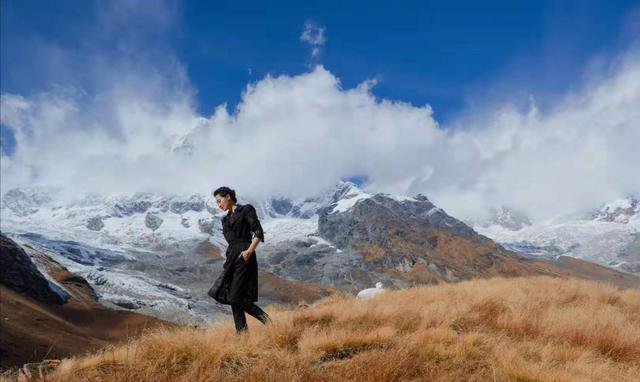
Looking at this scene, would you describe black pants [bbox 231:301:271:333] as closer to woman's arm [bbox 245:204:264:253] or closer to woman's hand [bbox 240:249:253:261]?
woman's hand [bbox 240:249:253:261]

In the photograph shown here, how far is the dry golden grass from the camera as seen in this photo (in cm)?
524

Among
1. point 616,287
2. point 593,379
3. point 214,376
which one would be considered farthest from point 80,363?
point 616,287

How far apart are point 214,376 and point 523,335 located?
5085 millimetres

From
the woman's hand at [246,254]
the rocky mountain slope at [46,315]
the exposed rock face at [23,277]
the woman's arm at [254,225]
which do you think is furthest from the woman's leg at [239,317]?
the exposed rock face at [23,277]

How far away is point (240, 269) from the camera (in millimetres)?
7574

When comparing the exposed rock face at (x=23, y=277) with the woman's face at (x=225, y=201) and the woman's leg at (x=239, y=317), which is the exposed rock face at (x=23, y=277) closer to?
the woman's face at (x=225, y=201)

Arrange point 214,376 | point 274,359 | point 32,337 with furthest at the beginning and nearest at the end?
point 32,337
point 274,359
point 214,376

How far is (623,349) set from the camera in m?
7.21

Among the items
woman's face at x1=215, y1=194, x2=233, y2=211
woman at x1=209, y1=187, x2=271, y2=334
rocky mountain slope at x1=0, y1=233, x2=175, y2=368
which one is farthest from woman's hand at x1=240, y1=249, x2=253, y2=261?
rocky mountain slope at x1=0, y1=233, x2=175, y2=368

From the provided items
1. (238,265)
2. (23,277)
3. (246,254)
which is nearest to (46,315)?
(23,277)

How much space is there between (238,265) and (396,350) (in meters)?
2.78

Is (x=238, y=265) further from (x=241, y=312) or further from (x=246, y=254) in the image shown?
(x=241, y=312)

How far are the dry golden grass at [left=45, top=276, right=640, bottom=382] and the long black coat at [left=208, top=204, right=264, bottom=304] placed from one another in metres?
0.55

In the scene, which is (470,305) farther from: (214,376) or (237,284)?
(214,376)
